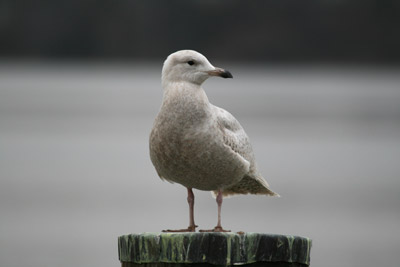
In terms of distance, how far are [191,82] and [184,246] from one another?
4.77 feet

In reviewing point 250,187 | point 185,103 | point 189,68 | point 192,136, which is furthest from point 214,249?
point 250,187

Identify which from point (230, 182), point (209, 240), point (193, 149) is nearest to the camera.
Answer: point (209, 240)

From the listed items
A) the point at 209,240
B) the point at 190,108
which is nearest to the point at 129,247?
the point at 209,240

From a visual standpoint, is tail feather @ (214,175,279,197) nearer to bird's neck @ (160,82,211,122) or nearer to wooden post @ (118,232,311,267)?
bird's neck @ (160,82,211,122)

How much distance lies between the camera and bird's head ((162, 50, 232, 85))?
4.66m

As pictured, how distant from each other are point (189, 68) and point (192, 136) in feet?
1.75

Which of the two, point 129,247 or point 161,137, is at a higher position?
point 161,137

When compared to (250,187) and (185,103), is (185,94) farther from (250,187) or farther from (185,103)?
(250,187)

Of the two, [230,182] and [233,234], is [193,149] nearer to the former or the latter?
[230,182]

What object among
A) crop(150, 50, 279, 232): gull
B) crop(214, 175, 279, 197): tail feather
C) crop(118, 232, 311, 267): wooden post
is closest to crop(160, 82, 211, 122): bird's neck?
crop(150, 50, 279, 232): gull

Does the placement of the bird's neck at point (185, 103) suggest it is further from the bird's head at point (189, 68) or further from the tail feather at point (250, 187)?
the tail feather at point (250, 187)

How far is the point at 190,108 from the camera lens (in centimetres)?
460

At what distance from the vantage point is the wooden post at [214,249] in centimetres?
372

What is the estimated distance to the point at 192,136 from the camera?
178 inches
